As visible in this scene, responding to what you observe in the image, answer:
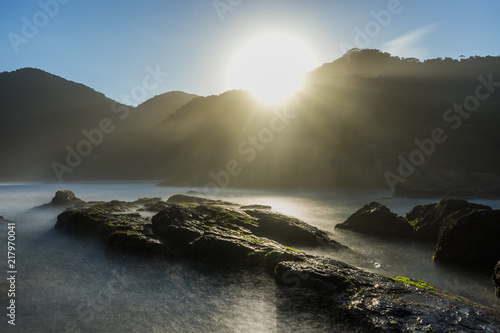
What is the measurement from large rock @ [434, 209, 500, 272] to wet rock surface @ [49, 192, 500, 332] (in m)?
4.88

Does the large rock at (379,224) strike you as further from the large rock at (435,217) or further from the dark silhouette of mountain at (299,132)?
the dark silhouette of mountain at (299,132)

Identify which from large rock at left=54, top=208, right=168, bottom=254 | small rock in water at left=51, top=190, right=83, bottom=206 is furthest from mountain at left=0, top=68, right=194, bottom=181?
large rock at left=54, top=208, right=168, bottom=254

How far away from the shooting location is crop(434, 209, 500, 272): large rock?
43.7ft

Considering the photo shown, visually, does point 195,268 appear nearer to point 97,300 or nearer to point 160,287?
point 160,287

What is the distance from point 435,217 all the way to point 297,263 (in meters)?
14.5

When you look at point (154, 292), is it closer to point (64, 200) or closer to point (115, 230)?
point (115, 230)

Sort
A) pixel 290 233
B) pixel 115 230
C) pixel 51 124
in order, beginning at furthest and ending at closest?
pixel 51 124 → pixel 290 233 → pixel 115 230

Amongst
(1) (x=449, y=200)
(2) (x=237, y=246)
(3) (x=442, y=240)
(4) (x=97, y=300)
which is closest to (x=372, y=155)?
(1) (x=449, y=200)

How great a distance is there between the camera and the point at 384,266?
13820mm

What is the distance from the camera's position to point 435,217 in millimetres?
20172

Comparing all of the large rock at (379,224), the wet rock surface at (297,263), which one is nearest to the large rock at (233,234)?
the wet rock surface at (297,263)

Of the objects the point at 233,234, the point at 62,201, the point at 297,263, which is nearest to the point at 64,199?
the point at 62,201

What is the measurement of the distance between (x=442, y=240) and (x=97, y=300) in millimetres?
16614

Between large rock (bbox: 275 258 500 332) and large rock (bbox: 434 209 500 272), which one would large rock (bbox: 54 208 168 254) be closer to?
large rock (bbox: 275 258 500 332)
